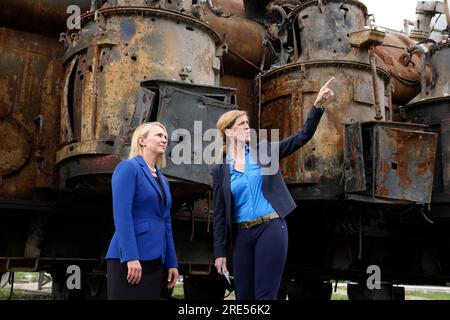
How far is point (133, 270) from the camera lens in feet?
10.2

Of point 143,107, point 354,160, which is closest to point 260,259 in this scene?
point 143,107

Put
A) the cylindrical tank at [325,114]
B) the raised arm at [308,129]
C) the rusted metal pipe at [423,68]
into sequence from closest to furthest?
the raised arm at [308,129] < the cylindrical tank at [325,114] < the rusted metal pipe at [423,68]

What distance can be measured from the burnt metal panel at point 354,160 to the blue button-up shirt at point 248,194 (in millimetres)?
3669

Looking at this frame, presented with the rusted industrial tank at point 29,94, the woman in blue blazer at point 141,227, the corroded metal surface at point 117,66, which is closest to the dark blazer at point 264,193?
the woman in blue blazer at point 141,227

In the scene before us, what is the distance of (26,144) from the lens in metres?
6.82

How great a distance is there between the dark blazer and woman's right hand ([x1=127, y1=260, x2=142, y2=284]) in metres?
0.70

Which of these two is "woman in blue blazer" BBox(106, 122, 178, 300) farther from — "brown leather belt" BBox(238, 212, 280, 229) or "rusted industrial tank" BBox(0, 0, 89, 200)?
"rusted industrial tank" BBox(0, 0, 89, 200)

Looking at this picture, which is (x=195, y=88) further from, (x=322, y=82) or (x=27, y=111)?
(x=322, y=82)

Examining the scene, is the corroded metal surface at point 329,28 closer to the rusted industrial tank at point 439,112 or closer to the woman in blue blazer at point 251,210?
the rusted industrial tank at point 439,112

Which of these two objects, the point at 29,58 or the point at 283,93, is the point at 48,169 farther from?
the point at 283,93

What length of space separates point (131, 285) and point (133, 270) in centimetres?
11

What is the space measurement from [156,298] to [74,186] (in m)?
3.26

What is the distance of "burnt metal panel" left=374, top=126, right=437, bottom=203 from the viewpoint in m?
7.04

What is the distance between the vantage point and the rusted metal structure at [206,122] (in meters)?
5.91
